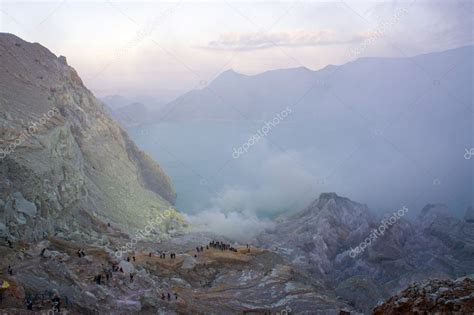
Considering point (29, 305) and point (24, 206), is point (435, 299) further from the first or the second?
point (24, 206)

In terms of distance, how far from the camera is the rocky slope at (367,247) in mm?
52094

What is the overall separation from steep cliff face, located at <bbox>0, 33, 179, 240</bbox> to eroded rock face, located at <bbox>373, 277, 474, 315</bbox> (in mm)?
29197

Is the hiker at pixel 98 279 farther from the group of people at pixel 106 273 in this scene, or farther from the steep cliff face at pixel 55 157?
A: the steep cliff face at pixel 55 157

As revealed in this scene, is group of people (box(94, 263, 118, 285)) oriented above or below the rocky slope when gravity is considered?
below

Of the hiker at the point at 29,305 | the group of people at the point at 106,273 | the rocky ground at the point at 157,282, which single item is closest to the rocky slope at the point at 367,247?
the rocky ground at the point at 157,282

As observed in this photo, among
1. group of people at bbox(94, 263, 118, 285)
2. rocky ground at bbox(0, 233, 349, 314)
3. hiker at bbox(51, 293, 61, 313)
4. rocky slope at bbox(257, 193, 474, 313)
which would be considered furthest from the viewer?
rocky slope at bbox(257, 193, 474, 313)

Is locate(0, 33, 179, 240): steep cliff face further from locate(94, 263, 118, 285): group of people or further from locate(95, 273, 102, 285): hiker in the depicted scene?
locate(95, 273, 102, 285): hiker

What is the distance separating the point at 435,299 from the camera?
10570 millimetres

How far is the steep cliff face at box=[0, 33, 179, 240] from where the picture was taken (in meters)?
36.2

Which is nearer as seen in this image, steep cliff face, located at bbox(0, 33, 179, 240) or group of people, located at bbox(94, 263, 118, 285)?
group of people, located at bbox(94, 263, 118, 285)

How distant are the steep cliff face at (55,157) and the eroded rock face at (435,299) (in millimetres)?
29197

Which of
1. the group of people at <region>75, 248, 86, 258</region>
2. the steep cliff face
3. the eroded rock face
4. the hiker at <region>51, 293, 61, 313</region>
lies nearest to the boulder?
the steep cliff face

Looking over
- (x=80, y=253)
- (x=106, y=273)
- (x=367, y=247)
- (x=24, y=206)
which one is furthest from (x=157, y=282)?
(x=367, y=247)

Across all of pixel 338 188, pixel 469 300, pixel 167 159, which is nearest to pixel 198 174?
pixel 167 159
